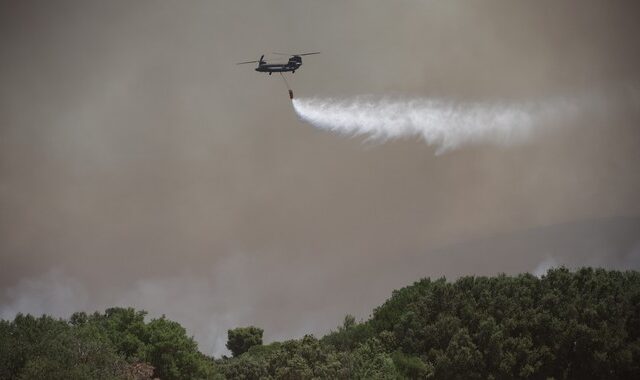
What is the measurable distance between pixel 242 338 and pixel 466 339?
9507 cm

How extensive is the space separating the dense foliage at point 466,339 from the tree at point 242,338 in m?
79.9

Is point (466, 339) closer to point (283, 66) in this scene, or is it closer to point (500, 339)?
point (500, 339)

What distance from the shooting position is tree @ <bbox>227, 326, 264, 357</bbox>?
190 m

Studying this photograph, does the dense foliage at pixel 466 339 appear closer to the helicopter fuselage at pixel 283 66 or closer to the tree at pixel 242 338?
the helicopter fuselage at pixel 283 66

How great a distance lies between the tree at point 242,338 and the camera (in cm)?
19050

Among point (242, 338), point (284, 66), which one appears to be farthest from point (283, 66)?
point (242, 338)

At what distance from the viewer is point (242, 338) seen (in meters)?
192

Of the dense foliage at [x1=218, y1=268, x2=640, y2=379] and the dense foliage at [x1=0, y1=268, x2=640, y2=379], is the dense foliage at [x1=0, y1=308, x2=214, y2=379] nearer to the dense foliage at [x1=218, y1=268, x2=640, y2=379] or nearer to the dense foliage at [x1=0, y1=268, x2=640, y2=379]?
the dense foliage at [x1=0, y1=268, x2=640, y2=379]

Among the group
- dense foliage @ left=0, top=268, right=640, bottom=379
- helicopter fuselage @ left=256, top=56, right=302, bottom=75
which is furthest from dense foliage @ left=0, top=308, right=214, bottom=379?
helicopter fuselage @ left=256, top=56, right=302, bottom=75

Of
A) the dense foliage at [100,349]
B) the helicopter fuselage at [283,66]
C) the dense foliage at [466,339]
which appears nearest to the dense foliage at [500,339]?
the dense foliage at [466,339]

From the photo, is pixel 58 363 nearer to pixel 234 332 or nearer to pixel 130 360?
pixel 130 360

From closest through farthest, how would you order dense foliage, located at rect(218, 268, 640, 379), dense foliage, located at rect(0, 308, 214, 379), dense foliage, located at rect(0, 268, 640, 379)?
1. dense foliage, located at rect(0, 308, 214, 379)
2. dense foliage, located at rect(0, 268, 640, 379)
3. dense foliage, located at rect(218, 268, 640, 379)

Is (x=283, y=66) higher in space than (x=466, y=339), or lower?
higher

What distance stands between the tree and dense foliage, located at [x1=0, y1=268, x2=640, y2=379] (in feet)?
262
